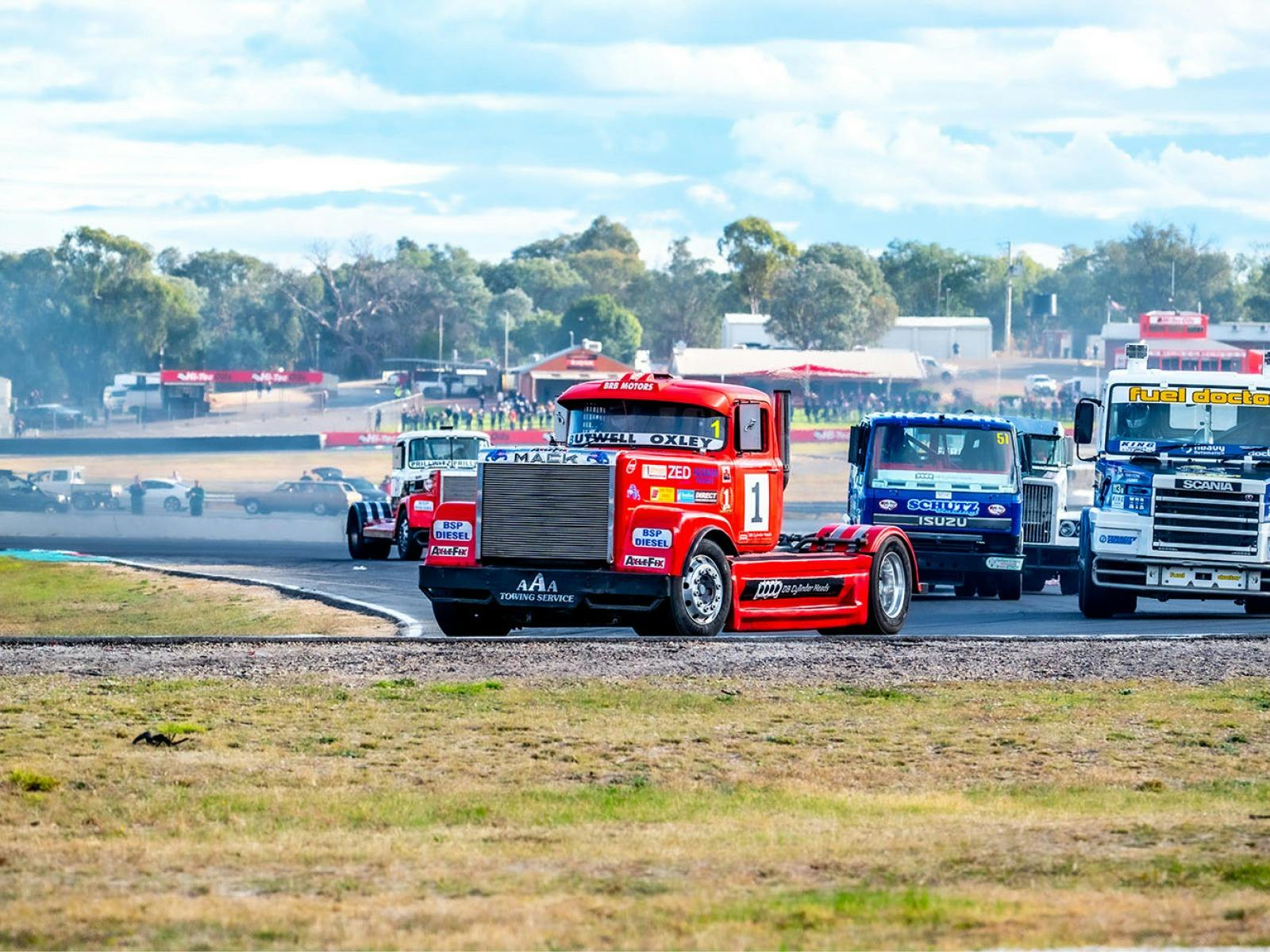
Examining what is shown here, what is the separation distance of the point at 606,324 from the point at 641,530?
13186 centimetres

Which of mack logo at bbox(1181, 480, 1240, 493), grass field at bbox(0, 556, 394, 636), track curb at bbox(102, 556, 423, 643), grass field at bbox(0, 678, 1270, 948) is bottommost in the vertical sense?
grass field at bbox(0, 556, 394, 636)

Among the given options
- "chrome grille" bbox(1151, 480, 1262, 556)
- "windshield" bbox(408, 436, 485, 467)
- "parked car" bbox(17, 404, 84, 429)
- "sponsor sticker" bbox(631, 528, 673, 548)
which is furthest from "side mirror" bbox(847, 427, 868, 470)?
"parked car" bbox(17, 404, 84, 429)

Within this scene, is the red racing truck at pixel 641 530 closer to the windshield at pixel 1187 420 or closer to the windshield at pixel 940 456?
the windshield at pixel 1187 420

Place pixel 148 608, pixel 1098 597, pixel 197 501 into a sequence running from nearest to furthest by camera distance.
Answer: pixel 1098 597
pixel 148 608
pixel 197 501

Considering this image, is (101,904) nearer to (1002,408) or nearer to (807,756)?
(807,756)

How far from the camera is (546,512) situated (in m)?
18.6

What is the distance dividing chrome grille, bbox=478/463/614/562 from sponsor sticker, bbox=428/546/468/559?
21cm

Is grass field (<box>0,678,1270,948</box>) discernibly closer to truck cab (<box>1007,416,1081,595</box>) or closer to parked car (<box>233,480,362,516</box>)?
truck cab (<box>1007,416,1081,595</box>)

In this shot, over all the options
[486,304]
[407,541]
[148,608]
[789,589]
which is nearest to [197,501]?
[407,541]

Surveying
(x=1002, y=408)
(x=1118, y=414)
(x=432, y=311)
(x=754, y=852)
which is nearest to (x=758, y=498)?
(x=1118, y=414)

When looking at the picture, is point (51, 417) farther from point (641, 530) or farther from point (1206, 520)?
point (641, 530)

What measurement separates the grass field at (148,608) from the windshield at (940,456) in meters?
8.22

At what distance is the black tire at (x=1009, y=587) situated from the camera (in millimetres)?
27891

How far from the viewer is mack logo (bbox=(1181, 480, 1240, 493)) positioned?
2305 centimetres
